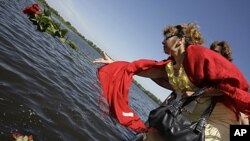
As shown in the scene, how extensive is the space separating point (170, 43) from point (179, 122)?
125 centimetres

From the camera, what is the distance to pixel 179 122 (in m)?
4.70

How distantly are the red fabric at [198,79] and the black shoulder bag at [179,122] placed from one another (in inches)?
10.1

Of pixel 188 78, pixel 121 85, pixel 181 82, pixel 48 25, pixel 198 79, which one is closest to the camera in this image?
pixel 198 79

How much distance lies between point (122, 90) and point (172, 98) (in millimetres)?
862

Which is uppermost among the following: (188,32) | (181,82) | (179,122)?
(188,32)

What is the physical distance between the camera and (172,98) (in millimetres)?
5227

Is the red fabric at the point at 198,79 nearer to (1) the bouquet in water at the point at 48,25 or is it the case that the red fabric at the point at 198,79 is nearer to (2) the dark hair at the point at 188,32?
(2) the dark hair at the point at 188,32

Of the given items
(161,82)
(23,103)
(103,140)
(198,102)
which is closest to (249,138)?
(198,102)

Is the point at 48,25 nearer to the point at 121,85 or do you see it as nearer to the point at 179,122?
the point at 121,85

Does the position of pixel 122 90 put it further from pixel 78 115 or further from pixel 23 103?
pixel 78 115

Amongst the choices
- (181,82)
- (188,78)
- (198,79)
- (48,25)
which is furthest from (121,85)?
(48,25)

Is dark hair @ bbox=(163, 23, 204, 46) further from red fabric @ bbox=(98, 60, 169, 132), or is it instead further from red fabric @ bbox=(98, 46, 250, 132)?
red fabric @ bbox=(98, 60, 169, 132)

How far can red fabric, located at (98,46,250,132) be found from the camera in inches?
172

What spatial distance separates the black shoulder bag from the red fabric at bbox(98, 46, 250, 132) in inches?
10.1
